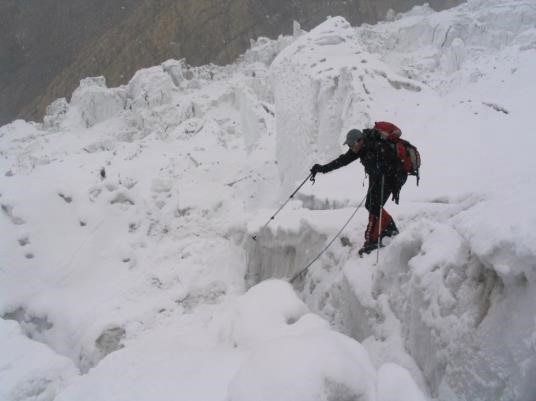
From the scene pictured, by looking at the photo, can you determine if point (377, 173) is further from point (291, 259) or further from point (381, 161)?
point (291, 259)

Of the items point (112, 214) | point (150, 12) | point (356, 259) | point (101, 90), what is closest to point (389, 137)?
point (356, 259)

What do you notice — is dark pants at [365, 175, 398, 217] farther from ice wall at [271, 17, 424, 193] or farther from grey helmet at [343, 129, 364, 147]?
ice wall at [271, 17, 424, 193]

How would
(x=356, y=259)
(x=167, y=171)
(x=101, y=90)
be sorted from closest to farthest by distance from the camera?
1. (x=356, y=259)
2. (x=167, y=171)
3. (x=101, y=90)

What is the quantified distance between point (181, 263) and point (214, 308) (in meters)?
1.79

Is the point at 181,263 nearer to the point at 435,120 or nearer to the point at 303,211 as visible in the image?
the point at 303,211

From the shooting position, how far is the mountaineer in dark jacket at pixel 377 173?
16.1 ft

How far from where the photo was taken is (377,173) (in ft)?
16.3

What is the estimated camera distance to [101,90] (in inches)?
1355

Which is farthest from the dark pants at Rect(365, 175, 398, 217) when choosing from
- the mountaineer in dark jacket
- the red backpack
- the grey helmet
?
the grey helmet

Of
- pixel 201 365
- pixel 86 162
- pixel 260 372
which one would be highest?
pixel 260 372

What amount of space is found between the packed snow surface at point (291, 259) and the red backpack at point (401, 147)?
0.67 meters

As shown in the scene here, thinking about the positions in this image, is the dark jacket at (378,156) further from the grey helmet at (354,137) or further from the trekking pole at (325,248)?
the trekking pole at (325,248)

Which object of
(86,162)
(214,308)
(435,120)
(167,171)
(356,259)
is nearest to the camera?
(356,259)

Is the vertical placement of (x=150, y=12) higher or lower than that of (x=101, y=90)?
higher
